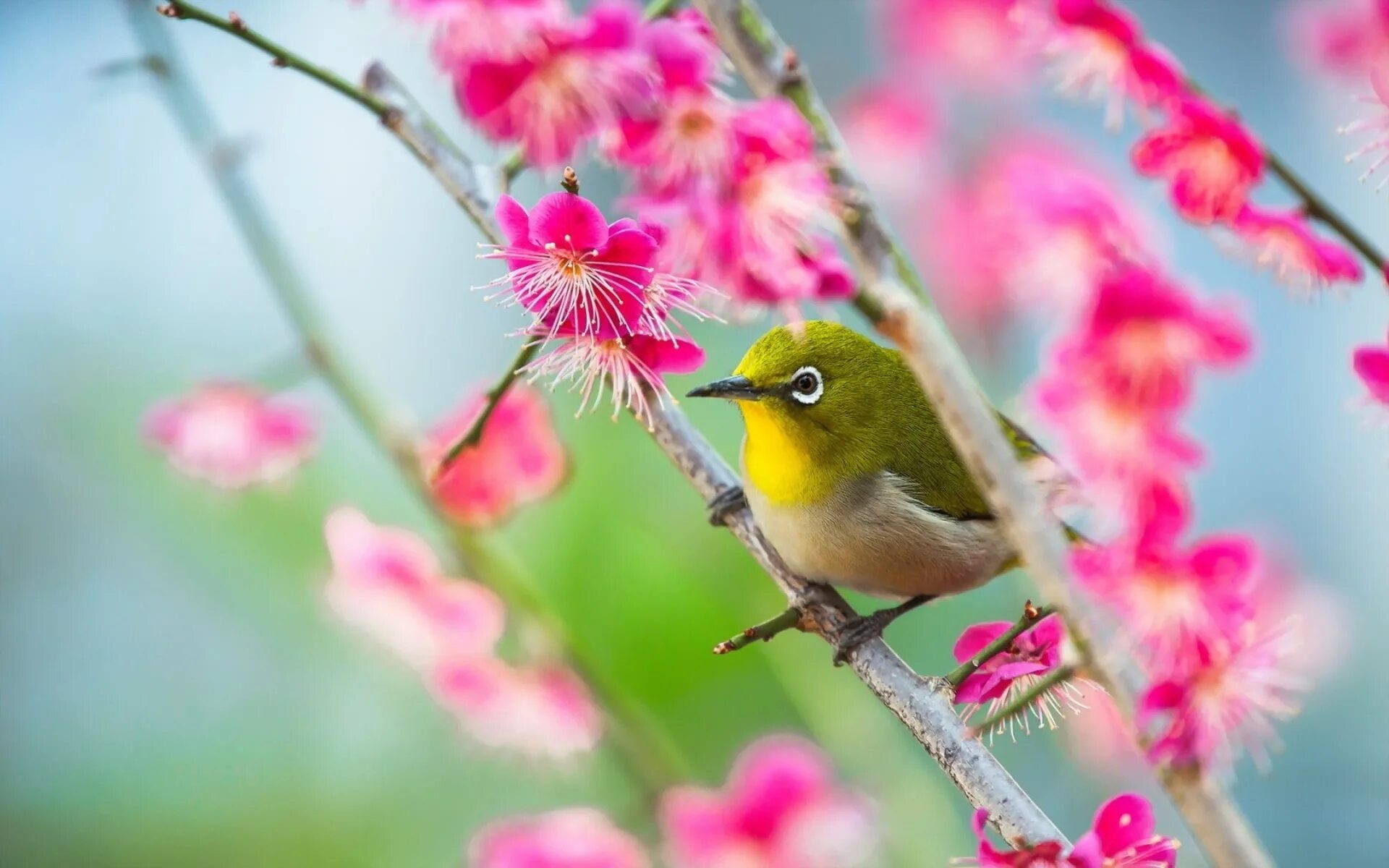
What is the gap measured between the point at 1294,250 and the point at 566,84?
46 centimetres

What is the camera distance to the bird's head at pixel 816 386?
1098 mm

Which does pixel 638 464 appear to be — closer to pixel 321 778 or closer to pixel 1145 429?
pixel 321 778

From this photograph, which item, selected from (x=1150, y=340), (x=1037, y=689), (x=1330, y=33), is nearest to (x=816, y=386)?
(x=1150, y=340)

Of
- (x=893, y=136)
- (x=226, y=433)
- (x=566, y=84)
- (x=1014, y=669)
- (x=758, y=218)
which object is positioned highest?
(x=893, y=136)

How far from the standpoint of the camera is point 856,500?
113 cm

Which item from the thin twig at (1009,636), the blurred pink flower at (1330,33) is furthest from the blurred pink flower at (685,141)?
the blurred pink flower at (1330,33)

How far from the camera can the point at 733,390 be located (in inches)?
41.4

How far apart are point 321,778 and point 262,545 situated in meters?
0.45

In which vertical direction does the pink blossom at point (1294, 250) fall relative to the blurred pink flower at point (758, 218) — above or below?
below

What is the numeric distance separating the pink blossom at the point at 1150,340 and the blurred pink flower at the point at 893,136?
2.94 feet

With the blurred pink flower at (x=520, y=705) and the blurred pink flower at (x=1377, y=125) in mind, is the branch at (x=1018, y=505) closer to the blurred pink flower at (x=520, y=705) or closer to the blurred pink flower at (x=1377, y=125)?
the blurred pink flower at (x=1377, y=125)

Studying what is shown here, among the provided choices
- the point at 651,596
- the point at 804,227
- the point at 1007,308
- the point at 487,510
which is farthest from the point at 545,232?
the point at 651,596

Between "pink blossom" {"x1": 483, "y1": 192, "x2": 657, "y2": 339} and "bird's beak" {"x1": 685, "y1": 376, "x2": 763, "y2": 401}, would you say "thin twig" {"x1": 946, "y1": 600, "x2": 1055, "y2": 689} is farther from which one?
"bird's beak" {"x1": 685, "y1": 376, "x2": 763, "y2": 401}

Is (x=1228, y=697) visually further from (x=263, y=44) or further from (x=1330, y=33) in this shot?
(x=1330, y=33)
